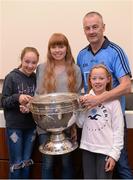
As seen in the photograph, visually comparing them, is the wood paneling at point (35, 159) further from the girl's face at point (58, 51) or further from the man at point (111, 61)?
the girl's face at point (58, 51)

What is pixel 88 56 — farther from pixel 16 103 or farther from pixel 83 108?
pixel 16 103

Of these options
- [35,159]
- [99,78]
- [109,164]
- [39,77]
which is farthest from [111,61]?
[35,159]

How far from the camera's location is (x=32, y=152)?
5.29 feet

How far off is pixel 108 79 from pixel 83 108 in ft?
0.61

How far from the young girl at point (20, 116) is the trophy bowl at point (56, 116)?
24 cm

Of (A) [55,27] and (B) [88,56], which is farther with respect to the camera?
(A) [55,27]

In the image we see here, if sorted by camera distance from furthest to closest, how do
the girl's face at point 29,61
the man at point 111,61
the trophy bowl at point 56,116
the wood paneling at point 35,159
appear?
the wood paneling at point 35,159 → the girl's face at point 29,61 → the man at point 111,61 → the trophy bowl at point 56,116

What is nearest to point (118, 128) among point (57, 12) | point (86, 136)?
point (86, 136)

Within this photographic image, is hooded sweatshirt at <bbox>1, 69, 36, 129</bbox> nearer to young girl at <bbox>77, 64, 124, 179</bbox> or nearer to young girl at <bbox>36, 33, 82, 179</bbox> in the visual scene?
young girl at <bbox>36, 33, 82, 179</bbox>

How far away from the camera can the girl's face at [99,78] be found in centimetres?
129

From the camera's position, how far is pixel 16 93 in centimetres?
148

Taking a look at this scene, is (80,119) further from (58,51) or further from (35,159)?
(35,159)

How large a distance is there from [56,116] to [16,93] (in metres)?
0.40

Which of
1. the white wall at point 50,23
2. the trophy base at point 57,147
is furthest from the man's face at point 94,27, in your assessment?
the white wall at point 50,23
